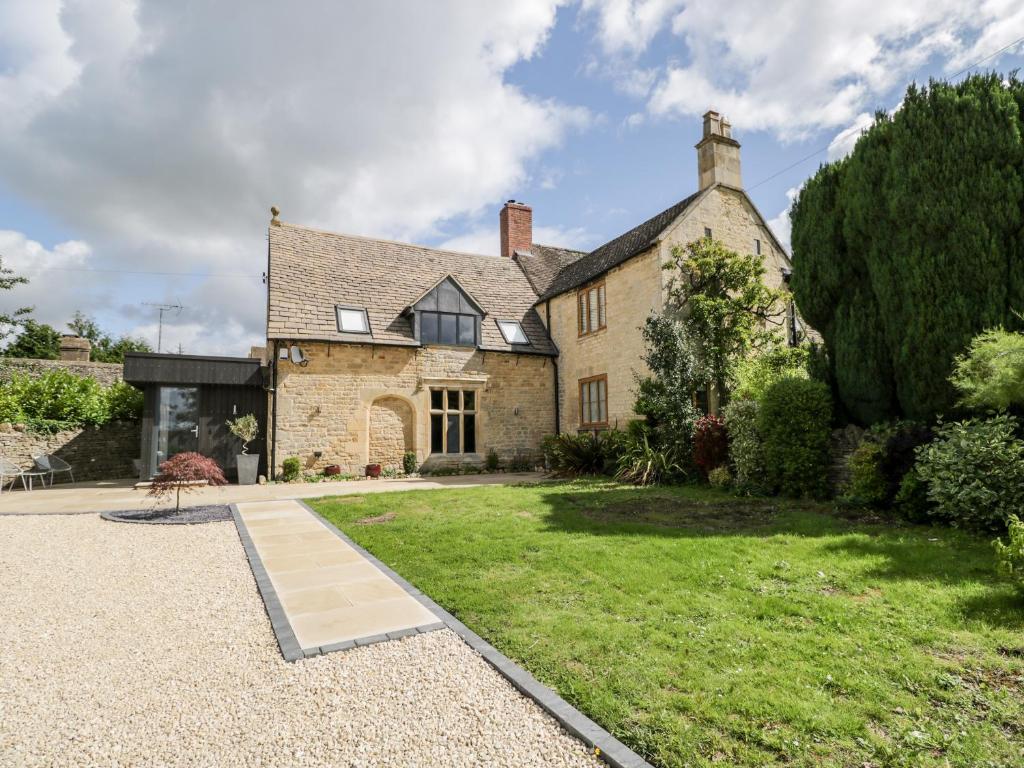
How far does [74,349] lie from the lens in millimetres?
22672

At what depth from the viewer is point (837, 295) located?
876cm

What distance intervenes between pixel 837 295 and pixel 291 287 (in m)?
13.1

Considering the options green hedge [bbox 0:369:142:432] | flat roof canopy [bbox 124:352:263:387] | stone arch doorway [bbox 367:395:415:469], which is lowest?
stone arch doorway [bbox 367:395:415:469]

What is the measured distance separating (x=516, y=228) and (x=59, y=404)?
15790 mm

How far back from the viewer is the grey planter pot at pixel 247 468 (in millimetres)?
13211

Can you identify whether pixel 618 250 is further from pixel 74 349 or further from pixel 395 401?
pixel 74 349

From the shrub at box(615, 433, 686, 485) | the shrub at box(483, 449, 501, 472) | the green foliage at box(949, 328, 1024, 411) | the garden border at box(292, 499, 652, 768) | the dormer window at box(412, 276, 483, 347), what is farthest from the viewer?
the shrub at box(483, 449, 501, 472)

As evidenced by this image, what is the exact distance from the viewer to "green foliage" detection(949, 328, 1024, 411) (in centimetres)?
545

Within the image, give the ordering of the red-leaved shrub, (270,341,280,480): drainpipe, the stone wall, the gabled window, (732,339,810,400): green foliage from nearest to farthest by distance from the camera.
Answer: (732,339,810,400): green foliage, the red-leaved shrub, (270,341,280,480): drainpipe, the stone wall, the gabled window

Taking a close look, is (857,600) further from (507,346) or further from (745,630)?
(507,346)

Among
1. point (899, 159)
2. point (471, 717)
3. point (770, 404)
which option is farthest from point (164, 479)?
point (899, 159)

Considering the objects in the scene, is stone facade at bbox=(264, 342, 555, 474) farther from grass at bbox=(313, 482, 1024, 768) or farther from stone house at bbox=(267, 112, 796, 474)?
grass at bbox=(313, 482, 1024, 768)

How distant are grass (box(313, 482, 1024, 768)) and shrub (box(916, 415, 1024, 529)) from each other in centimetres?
38

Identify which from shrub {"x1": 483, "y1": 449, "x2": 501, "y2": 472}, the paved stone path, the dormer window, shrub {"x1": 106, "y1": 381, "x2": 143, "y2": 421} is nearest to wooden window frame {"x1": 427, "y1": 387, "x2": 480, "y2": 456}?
shrub {"x1": 483, "y1": 449, "x2": 501, "y2": 472}
